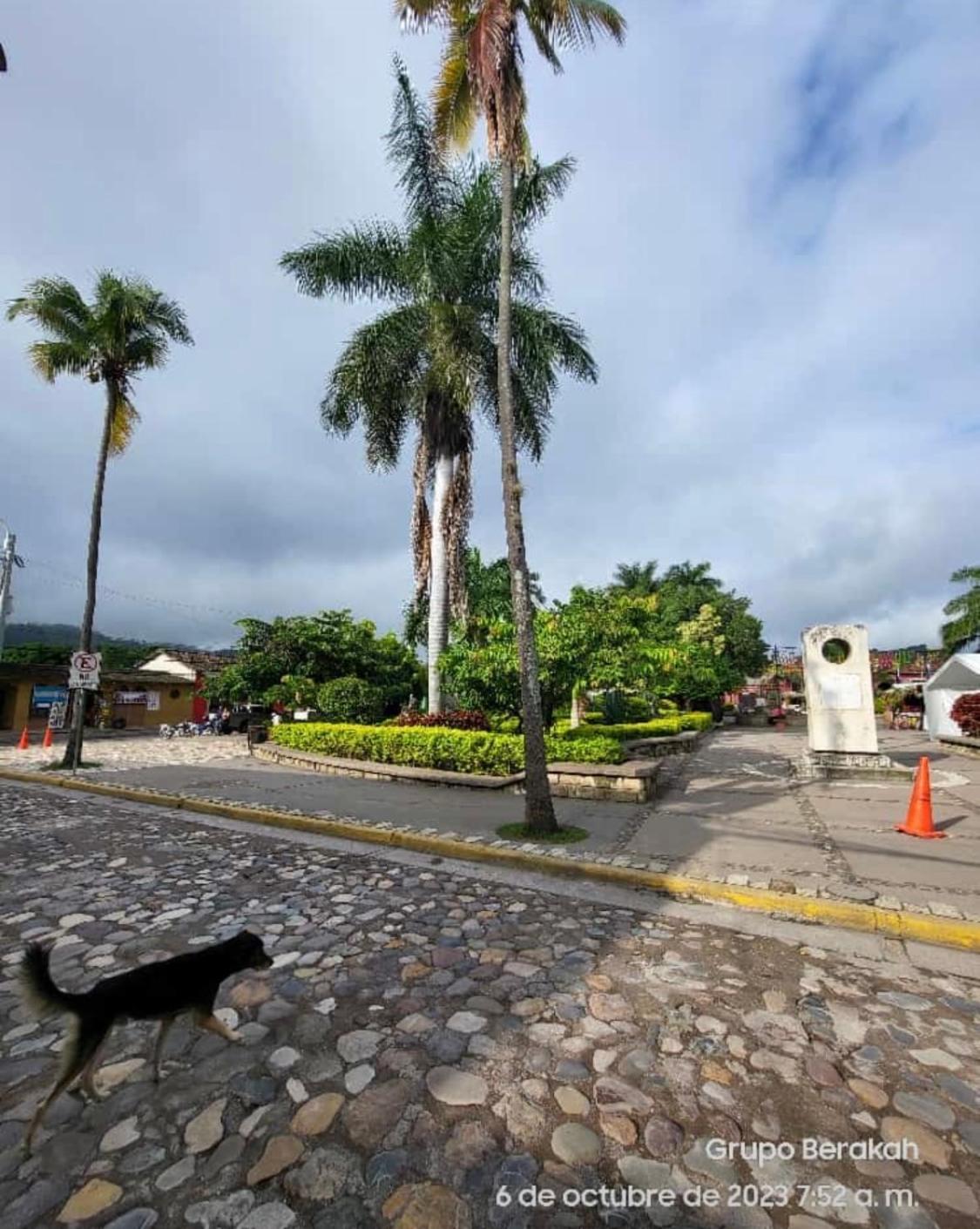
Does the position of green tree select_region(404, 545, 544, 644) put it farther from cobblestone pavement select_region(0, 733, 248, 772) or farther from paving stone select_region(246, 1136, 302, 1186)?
paving stone select_region(246, 1136, 302, 1186)

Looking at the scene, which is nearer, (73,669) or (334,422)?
(73,669)

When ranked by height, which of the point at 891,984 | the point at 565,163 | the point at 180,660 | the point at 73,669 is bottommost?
the point at 891,984

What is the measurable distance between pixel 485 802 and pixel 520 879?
3.35 m

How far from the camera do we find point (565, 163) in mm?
11922

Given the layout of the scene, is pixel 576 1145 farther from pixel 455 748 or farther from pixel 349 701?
pixel 349 701

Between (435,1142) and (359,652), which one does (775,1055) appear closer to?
(435,1142)

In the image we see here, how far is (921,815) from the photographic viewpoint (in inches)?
262

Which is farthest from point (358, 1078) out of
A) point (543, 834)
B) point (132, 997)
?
point (543, 834)

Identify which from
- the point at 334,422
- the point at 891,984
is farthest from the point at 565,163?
the point at 891,984

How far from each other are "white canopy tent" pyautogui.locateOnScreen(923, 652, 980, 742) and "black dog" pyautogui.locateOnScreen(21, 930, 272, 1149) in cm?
2675

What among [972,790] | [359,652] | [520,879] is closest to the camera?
[520,879]

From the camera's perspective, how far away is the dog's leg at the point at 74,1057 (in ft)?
6.53

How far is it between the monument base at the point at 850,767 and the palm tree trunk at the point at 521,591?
722cm

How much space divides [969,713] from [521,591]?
62.6 feet
